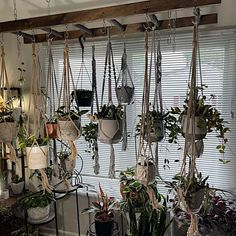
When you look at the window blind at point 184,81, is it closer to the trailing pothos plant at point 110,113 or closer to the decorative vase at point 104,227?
the decorative vase at point 104,227

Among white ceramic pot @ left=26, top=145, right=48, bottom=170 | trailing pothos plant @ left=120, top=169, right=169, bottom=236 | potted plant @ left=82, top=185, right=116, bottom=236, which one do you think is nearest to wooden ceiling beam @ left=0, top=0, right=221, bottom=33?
white ceramic pot @ left=26, top=145, right=48, bottom=170

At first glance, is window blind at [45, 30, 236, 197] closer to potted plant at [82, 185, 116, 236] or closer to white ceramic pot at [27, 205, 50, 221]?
potted plant at [82, 185, 116, 236]

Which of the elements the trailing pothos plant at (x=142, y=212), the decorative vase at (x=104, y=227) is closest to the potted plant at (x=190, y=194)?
the trailing pothos plant at (x=142, y=212)

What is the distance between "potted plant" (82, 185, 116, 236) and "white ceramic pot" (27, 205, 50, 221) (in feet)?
1.68

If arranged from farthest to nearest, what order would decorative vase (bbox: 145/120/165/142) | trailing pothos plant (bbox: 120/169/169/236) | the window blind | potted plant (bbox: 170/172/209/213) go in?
the window blind, trailing pothos plant (bbox: 120/169/169/236), decorative vase (bbox: 145/120/165/142), potted plant (bbox: 170/172/209/213)

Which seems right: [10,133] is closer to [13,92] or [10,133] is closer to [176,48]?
[13,92]

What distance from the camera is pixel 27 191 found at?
3.16 m

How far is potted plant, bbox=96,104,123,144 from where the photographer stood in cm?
178

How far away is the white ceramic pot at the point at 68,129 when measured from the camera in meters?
1.80

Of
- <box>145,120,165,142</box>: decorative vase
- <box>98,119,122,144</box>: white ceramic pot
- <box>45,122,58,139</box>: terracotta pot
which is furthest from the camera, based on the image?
<box>45,122,58,139</box>: terracotta pot

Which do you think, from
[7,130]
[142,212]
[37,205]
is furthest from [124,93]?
[37,205]

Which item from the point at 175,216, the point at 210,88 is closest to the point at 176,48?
the point at 210,88

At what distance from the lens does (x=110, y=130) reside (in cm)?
178

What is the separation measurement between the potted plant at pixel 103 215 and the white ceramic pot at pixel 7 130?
1016mm
